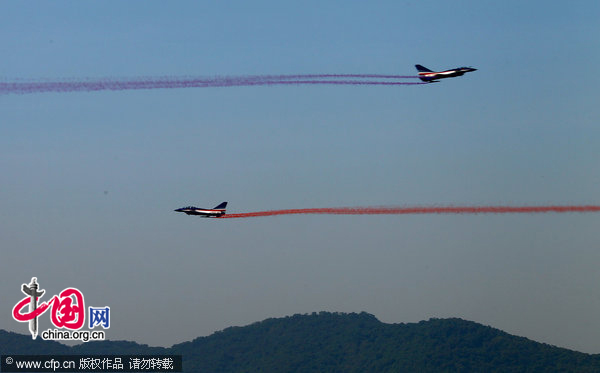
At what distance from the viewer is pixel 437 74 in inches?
5669

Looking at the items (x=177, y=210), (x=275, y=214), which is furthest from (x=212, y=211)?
(x=275, y=214)

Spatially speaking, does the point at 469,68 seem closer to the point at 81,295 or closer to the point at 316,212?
the point at 316,212

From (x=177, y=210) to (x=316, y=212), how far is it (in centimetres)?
2824

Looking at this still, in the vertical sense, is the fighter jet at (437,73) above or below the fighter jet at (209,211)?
above

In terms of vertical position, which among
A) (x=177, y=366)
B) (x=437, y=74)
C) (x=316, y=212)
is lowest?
(x=177, y=366)

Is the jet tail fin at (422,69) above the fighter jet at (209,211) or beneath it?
above

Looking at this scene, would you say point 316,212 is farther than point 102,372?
No

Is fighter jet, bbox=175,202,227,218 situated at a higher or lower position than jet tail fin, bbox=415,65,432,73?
lower

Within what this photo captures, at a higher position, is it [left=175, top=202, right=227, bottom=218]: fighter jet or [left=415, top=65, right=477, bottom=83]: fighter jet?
[left=415, top=65, right=477, bottom=83]: fighter jet

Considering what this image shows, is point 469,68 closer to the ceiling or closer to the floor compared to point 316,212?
closer to the ceiling

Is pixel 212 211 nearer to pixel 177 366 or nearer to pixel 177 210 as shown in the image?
pixel 177 210

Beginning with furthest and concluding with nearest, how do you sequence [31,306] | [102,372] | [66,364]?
[66,364]
[102,372]
[31,306]

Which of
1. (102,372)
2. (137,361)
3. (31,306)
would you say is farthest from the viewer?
(102,372)

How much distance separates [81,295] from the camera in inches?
4818
